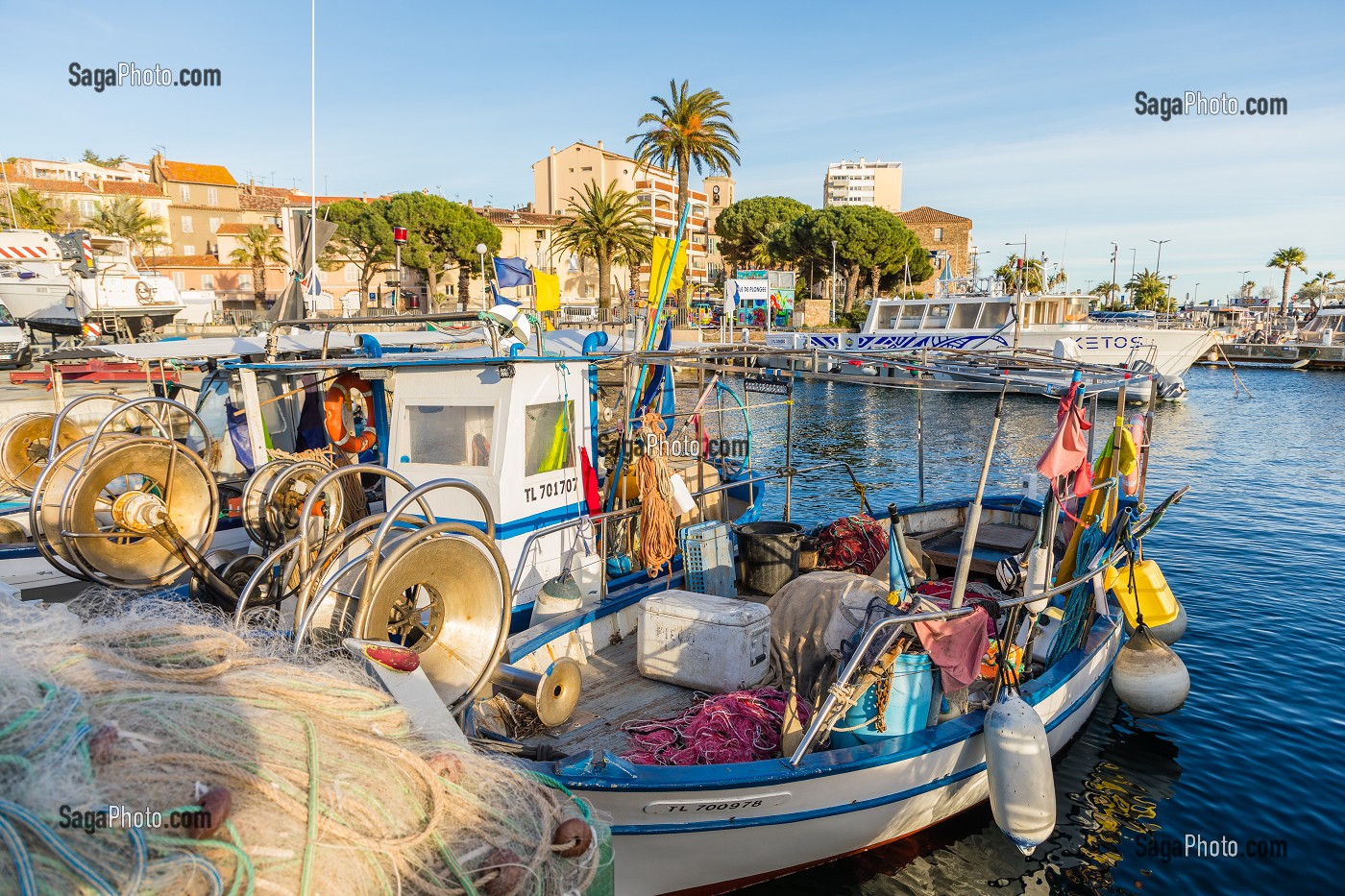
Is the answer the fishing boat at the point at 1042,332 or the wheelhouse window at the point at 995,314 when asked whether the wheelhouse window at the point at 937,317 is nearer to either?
the fishing boat at the point at 1042,332

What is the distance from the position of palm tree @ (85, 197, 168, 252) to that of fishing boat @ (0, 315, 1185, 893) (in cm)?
6180

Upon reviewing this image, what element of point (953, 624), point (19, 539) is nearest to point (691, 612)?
point (953, 624)

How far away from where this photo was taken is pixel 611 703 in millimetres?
7176

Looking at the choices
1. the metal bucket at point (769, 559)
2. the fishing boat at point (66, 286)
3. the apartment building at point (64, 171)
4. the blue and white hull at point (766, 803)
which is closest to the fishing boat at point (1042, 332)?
the fishing boat at point (66, 286)

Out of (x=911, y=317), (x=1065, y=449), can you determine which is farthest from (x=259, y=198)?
(x=1065, y=449)

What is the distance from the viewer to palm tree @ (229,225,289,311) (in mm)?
64812

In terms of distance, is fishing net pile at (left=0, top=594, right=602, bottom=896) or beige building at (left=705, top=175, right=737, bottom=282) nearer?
fishing net pile at (left=0, top=594, right=602, bottom=896)

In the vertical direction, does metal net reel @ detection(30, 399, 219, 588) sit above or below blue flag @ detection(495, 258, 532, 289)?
below

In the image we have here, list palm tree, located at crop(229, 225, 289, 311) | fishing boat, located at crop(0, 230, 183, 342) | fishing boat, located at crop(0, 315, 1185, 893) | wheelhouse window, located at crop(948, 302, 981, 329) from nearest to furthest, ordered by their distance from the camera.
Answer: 1. fishing boat, located at crop(0, 315, 1185, 893)
2. fishing boat, located at crop(0, 230, 183, 342)
3. wheelhouse window, located at crop(948, 302, 981, 329)
4. palm tree, located at crop(229, 225, 289, 311)

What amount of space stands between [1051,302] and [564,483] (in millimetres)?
41332

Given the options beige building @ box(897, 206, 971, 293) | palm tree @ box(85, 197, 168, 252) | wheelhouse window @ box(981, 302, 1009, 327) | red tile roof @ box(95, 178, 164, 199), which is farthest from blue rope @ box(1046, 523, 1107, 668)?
beige building @ box(897, 206, 971, 293)

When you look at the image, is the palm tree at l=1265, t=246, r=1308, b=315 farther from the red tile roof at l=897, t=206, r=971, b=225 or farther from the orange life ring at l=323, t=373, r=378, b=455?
the orange life ring at l=323, t=373, r=378, b=455

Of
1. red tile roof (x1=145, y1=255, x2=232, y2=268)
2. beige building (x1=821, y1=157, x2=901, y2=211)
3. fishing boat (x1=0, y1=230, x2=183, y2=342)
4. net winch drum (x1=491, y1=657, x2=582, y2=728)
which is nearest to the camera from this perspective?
net winch drum (x1=491, y1=657, x2=582, y2=728)

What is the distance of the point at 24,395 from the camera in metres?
26.6
